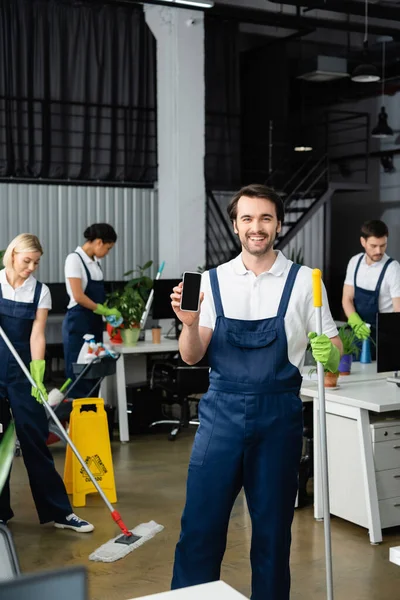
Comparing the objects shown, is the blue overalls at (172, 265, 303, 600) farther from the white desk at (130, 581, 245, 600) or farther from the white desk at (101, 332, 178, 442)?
the white desk at (101, 332, 178, 442)

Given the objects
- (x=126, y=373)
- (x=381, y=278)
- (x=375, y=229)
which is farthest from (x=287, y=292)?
(x=126, y=373)

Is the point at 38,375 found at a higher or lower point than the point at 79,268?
lower

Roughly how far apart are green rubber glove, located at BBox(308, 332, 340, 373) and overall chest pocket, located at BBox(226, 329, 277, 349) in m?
0.18

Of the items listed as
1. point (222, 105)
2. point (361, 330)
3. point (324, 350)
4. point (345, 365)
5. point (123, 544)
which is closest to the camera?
point (324, 350)

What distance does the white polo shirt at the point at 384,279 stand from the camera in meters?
6.01

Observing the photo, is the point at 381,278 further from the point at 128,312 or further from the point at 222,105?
the point at 222,105

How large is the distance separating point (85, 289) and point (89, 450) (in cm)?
199

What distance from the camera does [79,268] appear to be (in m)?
6.68

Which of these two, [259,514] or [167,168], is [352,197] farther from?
[259,514]

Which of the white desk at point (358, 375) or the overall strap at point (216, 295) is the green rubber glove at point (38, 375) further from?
the overall strap at point (216, 295)

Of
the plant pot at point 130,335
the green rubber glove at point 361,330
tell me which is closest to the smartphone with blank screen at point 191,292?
the green rubber glove at point 361,330

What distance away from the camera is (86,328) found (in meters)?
6.80

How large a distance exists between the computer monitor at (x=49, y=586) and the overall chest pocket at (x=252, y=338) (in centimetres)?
184

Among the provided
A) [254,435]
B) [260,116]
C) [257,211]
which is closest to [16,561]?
[254,435]
